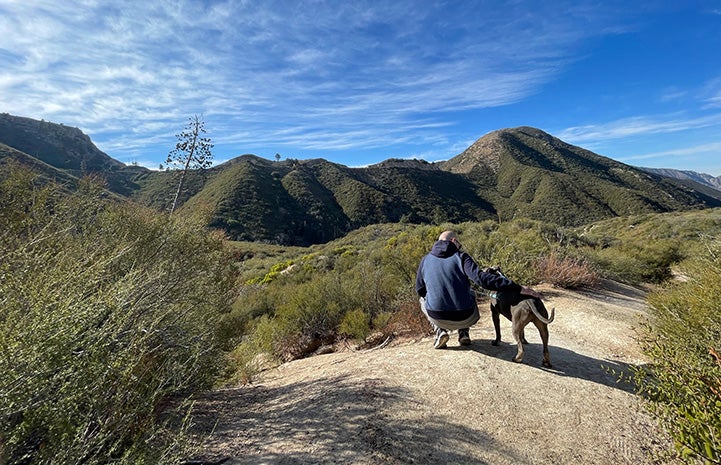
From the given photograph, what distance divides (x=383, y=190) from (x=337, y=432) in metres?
68.4

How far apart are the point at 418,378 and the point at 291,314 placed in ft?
15.5

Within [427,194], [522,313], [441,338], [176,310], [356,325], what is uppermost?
[427,194]

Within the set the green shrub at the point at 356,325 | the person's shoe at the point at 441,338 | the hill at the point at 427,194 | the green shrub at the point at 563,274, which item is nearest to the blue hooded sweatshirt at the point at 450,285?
the person's shoe at the point at 441,338

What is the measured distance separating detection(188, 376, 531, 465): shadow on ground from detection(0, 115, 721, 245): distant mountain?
42.4 meters

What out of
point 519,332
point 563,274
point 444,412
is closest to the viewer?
point 444,412

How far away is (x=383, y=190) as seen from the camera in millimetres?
70562

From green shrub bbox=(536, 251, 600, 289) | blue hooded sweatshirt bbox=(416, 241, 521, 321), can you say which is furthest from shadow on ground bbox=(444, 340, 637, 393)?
green shrub bbox=(536, 251, 600, 289)

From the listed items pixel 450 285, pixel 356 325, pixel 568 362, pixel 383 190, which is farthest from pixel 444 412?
pixel 383 190

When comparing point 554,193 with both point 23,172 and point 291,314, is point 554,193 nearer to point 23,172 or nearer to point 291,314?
point 291,314

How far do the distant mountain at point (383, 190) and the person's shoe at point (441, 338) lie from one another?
41.3 meters

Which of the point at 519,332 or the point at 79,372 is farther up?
the point at 79,372

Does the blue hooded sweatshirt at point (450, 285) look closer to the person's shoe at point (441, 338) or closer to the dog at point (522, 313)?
the dog at point (522, 313)

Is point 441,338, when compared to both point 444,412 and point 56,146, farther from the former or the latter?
point 56,146

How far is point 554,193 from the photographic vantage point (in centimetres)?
6000
